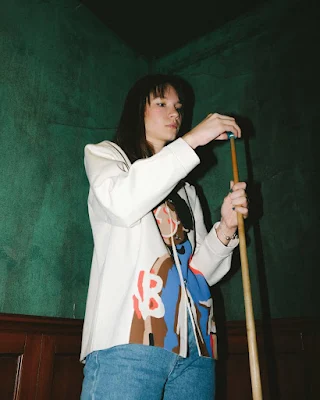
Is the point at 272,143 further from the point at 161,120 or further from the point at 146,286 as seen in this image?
the point at 146,286

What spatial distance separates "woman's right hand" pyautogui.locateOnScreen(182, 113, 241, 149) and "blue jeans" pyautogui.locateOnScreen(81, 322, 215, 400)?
2.18 ft

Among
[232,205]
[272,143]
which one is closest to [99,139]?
[272,143]

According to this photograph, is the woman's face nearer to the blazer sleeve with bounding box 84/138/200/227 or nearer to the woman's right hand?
the woman's right hand

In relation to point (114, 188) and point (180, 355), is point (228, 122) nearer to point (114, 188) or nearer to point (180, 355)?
point (114, 188)

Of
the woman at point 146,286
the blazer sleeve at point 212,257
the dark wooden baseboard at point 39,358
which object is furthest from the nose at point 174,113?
the dark wooden baseboard at point 39,358

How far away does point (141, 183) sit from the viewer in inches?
43.1

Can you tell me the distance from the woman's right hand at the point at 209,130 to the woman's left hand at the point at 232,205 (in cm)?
20

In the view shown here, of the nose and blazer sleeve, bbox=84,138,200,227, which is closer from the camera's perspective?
blazer sleeve, bbox=84,138,200,227

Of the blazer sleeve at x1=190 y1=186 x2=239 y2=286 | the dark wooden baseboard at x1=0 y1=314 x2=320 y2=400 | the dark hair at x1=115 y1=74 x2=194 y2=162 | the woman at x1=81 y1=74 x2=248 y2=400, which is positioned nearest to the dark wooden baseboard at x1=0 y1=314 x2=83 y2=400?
the dark wooden baseboard at x1=0 y1=314 x2=320 y2=400

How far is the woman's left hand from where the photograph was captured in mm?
1313

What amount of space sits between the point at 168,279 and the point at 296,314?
108 cm

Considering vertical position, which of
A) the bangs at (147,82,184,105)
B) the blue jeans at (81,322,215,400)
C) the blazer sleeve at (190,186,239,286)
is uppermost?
the bangs at (147,82,184,105)

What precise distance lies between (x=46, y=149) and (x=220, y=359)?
60.3 inches

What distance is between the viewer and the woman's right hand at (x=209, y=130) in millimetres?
1214
